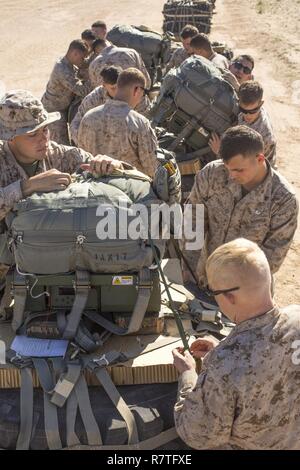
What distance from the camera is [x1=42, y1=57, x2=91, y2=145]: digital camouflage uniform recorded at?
8.71 metres

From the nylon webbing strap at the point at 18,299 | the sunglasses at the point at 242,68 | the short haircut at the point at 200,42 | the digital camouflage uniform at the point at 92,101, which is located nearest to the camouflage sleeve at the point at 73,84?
the short haircut at the point at 200,42

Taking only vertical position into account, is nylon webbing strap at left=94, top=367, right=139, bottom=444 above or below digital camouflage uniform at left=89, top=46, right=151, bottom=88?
below

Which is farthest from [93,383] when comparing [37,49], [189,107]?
[37,49]

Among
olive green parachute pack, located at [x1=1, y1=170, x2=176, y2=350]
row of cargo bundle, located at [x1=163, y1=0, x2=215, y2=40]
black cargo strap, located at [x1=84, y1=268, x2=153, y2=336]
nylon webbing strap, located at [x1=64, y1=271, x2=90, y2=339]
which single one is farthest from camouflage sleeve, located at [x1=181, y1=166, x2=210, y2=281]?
row of cargo bundle, located at [x1=163, y1=0, x2=215, y2=40]

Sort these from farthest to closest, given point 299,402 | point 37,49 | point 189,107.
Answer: point 37,49 → point 189,107 → point 299,402

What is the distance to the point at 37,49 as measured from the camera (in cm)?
1995

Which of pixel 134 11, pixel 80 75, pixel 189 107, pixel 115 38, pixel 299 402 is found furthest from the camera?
pixel 134 11

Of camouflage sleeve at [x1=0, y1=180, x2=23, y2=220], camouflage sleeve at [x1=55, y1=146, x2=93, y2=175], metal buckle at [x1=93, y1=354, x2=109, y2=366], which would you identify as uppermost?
camouflage sleeve at [x1=0, y1=180, x2=23, y2=220]

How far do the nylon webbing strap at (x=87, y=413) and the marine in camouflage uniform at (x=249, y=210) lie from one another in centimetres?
154

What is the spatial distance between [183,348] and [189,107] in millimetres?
3533

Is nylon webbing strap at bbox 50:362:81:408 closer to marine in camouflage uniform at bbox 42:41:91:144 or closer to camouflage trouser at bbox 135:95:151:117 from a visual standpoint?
camouflage trouser at bbox 135:95:151:117

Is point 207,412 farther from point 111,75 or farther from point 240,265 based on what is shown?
point 111,75
